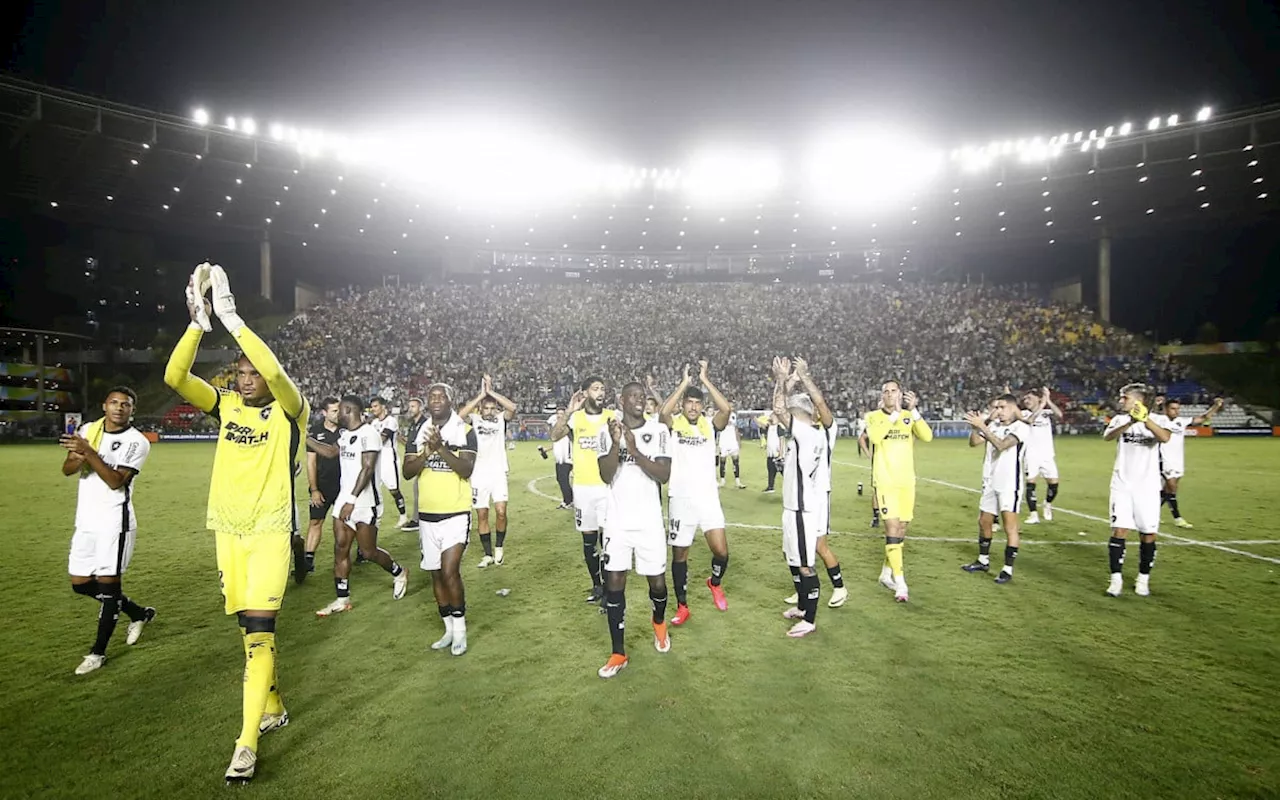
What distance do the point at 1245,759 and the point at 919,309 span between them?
1857 inches

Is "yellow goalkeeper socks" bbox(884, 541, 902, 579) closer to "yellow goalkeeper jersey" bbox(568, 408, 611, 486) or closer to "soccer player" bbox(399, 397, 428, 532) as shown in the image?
"yellow goalkeeper jersey" bbox(568, 408, 611, 486)

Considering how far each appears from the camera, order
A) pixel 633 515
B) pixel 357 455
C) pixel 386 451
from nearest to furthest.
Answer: pixel 633 515 < pixel 357 455 < pixel 386 451

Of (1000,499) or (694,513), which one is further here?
(1000,499)

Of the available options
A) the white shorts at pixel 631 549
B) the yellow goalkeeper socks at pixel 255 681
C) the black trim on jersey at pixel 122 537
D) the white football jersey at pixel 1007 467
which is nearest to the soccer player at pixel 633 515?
the white shorts at pixel 631 549

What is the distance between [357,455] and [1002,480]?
8.71m

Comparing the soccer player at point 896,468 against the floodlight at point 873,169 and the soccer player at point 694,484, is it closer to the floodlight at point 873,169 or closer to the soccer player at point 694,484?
the soccer player at point 694,484

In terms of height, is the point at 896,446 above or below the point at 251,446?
below

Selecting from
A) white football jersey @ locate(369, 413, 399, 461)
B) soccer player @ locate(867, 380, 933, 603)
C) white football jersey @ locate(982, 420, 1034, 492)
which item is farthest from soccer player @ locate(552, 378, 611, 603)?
white football jersey @ locate(982, 420, 1034, 492)

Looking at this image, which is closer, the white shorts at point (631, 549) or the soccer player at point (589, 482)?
the white shorts at point (631, 549)

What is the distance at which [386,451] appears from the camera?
Answer: 8562mm

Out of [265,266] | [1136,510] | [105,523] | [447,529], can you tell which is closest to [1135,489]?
[1136,510]

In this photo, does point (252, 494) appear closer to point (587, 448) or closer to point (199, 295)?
point (199, 295)

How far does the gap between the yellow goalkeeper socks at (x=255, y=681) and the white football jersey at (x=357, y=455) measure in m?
3.36

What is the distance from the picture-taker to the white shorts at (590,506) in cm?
759
